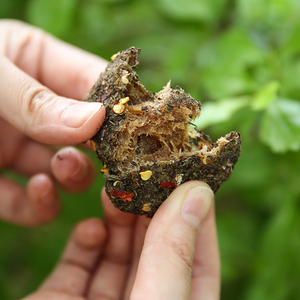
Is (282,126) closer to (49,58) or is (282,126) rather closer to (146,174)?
(146,174)

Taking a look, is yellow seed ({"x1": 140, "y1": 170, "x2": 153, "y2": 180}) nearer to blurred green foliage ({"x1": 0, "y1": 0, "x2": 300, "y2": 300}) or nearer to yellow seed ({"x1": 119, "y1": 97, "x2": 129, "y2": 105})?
yellow seed ({"x1": 119, "y1": 97, "x2": 129, "y2": 105})

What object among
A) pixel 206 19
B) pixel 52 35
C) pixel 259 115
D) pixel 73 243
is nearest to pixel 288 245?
pixel 259 115

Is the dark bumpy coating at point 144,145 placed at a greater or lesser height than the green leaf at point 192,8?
lesser

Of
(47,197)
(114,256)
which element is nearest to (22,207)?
(47,197)

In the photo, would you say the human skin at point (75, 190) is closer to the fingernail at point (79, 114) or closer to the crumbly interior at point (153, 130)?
the fingernail at point (79, 114)

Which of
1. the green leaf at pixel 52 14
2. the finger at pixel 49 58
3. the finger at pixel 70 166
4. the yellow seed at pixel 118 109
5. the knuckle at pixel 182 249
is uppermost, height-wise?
the green leaf at pixel 52 14

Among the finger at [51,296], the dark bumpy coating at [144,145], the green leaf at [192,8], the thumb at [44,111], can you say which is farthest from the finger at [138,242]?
the green leaf at [192,8]
